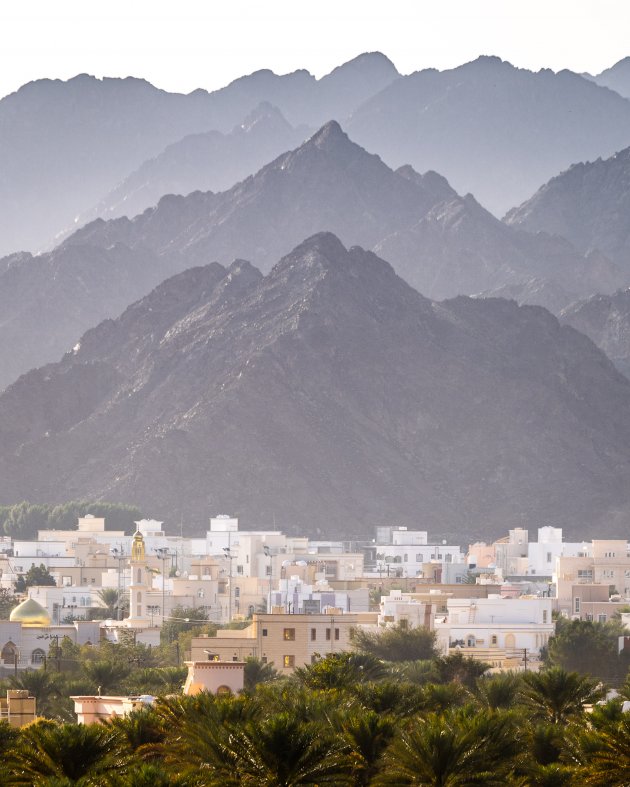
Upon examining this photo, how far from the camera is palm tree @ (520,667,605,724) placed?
59.3 m

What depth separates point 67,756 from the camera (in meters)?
42.7

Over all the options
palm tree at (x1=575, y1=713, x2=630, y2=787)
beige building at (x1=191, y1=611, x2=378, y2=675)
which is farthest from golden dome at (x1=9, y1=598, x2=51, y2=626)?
palm tree at (x1=575, y1=713, x2=630, y2=787)

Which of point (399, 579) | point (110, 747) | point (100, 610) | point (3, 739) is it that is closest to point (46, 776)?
point (110, 747)

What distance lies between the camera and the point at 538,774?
45.4 metres

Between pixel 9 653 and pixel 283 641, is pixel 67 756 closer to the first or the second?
pixel 283 641

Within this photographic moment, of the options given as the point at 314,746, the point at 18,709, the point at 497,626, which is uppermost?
the point at 497,626

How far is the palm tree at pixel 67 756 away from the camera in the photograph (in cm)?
4175

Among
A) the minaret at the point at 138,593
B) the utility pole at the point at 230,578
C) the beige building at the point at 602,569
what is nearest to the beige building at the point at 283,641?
the minaret at the point at 138,593

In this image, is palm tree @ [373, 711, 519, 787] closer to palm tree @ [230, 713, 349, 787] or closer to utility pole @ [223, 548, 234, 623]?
palm tree @ [230, 713, 349, 787]

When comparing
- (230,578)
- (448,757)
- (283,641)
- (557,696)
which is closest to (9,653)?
(283,641)

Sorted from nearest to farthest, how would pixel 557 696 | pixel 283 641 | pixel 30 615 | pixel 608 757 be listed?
pixel 608 757, pixel 557 696, pixel 283 641, pixel 30 615

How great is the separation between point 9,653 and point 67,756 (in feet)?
195

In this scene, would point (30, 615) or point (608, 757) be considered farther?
point (30, 615)

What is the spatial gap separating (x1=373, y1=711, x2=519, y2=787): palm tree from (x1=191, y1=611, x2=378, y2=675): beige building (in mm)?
42729
